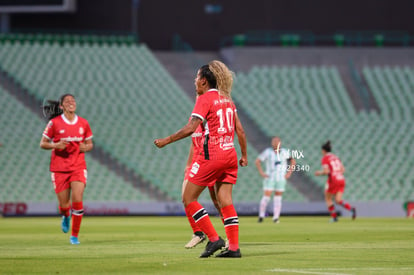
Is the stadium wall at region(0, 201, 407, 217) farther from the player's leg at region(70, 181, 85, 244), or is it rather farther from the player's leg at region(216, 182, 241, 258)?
the player's leg at region(216, 182, 241, 258)

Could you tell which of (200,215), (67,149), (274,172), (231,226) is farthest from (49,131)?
(274,172)

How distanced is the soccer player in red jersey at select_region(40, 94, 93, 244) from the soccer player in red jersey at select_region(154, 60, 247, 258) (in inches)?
175

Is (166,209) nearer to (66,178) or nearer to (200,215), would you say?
(66,178)

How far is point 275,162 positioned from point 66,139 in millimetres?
10799

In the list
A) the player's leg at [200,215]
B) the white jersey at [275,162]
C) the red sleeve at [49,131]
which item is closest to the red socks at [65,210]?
the red sleeve at [49,131]

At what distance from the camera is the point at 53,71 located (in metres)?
35.0

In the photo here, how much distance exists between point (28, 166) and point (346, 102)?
532 inches

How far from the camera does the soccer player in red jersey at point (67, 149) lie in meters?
15.0

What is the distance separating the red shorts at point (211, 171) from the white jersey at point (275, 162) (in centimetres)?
1393

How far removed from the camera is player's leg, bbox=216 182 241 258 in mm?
10766

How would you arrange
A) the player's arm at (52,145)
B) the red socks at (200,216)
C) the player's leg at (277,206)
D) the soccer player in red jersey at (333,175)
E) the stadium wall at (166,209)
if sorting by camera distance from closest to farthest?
the red socks at (200,216)
the player's arm at (52,145)
the player's leg at (277,206)
the soccer player in red jersey at (333,175)
the stadium wall at (166,209)

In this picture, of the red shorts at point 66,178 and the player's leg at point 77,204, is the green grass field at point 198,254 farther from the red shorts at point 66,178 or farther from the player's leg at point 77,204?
the red shorts at point 66,178

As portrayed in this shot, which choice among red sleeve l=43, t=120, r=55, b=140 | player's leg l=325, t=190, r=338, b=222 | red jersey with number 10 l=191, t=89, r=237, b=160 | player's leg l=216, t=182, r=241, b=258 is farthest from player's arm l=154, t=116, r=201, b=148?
player's leg l=325, t=190, r=338, b=222

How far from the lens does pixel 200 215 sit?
11078 mm
